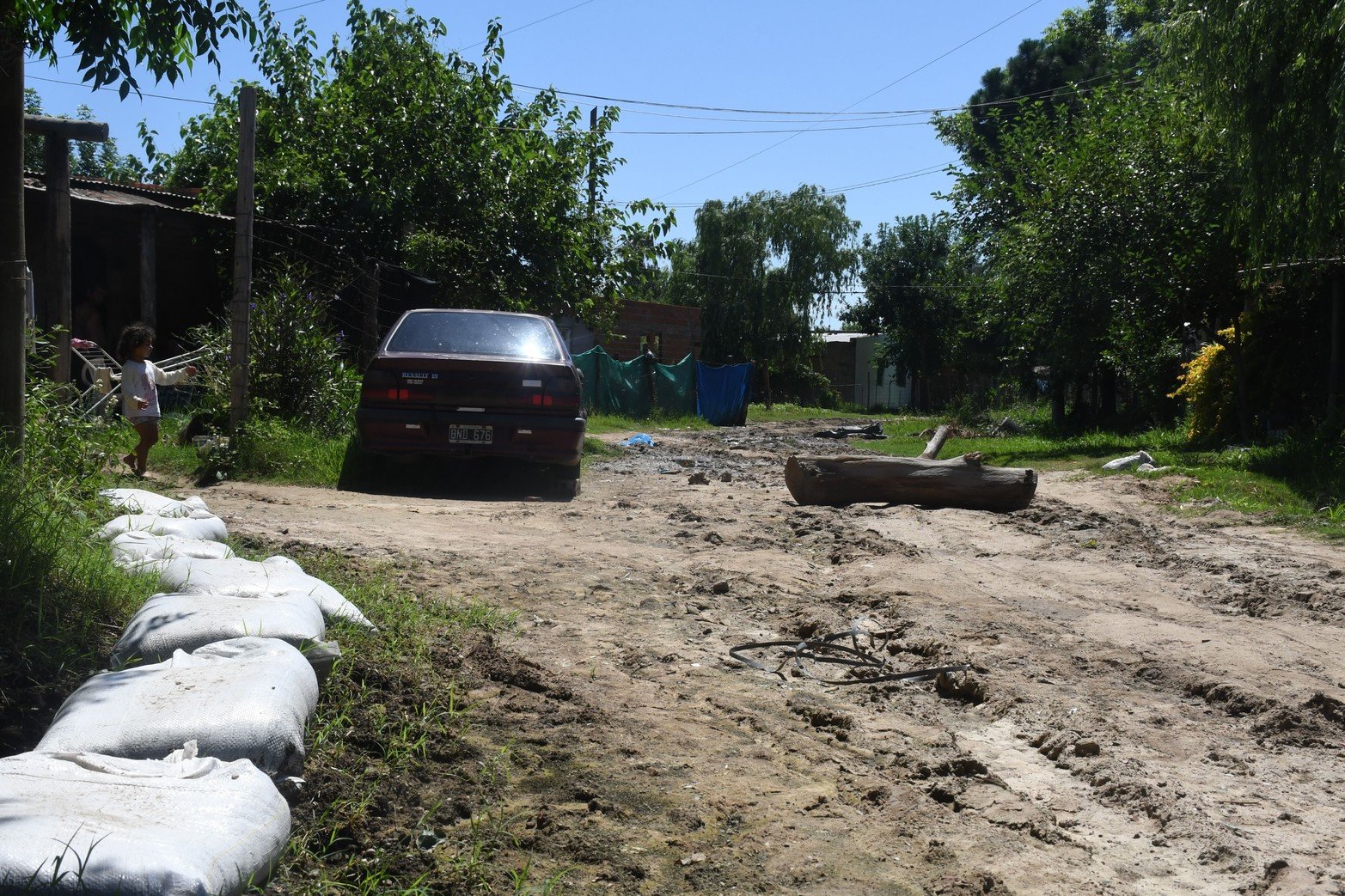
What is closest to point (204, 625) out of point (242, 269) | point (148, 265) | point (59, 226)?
point (59, 226)

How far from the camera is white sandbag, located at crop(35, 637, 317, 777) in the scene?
2.58 m

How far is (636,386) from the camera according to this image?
1062 inches

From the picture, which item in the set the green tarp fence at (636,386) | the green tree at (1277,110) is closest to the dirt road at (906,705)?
the green tree at (1277,110)

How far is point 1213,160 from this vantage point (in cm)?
1672

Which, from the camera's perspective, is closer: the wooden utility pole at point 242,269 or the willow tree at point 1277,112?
the wooden utility pole at point 242,269

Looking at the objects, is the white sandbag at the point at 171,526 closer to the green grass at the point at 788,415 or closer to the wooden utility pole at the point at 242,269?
the wooden utility pole at the point at 242,269

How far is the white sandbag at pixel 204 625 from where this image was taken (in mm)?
3299

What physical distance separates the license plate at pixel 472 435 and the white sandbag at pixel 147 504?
10.2ft

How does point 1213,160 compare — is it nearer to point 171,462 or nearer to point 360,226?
point 360,226

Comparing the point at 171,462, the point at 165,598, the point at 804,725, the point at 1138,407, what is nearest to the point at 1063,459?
the point at 1138,407

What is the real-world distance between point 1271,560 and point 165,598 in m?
6.53

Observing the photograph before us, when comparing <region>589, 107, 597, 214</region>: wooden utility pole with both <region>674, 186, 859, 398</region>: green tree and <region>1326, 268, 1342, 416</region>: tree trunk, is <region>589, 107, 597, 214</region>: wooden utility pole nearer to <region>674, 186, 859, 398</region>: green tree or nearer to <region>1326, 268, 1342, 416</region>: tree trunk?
<region>1326, 268, 1342, 416</region>: tree trunk

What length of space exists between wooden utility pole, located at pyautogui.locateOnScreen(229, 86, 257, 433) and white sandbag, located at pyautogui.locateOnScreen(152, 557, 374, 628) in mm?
5517

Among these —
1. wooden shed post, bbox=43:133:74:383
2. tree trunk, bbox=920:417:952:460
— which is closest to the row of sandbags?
wooden shed post, bbox=43:133:74:383
